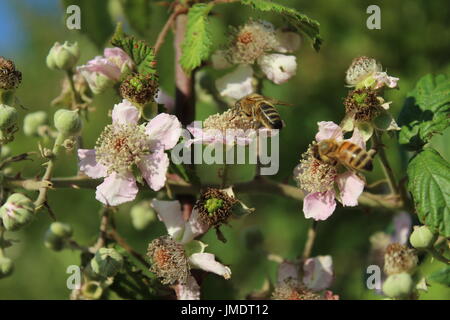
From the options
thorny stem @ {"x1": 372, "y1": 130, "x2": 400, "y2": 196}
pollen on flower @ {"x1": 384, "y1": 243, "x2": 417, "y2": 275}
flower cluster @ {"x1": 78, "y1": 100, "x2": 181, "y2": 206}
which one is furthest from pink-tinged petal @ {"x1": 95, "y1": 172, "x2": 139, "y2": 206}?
pollen on flower @ {"x1": 384, "y1": 243, "x2": 417, "y2": 275}

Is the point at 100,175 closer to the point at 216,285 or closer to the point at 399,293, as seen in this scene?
the point at 216,285

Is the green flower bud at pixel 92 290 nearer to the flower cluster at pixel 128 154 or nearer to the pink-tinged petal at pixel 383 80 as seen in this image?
the flower cluster at pixel 128 154

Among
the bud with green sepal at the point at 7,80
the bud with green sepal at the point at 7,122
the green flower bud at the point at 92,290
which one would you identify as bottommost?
the green flower bud at the point at 92,290

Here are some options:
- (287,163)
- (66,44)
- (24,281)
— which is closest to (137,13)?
(66,44)

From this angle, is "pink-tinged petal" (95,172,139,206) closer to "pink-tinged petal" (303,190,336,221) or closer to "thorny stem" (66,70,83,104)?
"thorny stem" (66,70,83,104)

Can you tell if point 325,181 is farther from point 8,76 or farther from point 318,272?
point 8,76

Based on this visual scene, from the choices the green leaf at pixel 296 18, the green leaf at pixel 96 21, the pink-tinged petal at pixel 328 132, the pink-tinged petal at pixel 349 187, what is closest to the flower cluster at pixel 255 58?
the green leaf at pixel 296 18

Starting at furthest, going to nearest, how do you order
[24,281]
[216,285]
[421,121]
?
1. [24,281]
2. [216,285]
3. [421,121]

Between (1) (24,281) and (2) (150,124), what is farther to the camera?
(1) (24,281)
